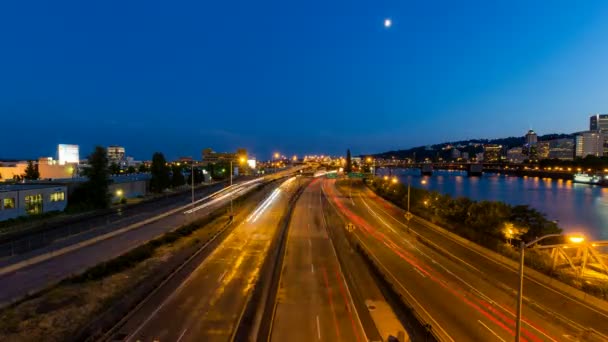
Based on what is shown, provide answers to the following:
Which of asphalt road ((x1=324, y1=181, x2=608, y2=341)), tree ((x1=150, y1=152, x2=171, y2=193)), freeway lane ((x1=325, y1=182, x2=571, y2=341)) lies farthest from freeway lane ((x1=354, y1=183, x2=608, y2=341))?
tree ((x1=150, y1=152, x2=171, y2=193))

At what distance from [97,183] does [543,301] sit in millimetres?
57150

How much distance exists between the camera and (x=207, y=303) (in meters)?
21.0

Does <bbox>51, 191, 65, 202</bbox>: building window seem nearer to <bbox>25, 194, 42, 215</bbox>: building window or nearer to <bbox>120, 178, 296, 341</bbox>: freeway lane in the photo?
<bbox>25, 194, 42, 215</bbox>: building window

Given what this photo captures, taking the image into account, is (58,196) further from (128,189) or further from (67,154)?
(67,154)

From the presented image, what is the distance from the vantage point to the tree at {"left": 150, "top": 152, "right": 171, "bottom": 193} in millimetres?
75744

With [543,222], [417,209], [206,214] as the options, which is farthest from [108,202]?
[543,222]

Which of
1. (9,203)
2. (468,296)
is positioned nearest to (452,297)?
(468,296)

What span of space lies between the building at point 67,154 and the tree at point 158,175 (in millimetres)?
41435

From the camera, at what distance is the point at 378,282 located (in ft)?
82.8

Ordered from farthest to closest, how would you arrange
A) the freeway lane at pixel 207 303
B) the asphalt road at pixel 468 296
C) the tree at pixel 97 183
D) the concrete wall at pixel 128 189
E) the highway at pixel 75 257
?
the concrete wall at pixel 128 189 → the tree at pixel 97 183 → the highway at pixel 75 257 → the asphalt road at pixel 468 296 → the freeway lane at pixel 207 303

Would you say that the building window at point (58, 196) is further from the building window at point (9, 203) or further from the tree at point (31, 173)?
the tree at point (31, 173)

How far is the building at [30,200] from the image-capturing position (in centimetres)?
4091

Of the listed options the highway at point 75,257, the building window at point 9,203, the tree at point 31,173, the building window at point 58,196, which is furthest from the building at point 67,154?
the highway at point 75,257

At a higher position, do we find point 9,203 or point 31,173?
point 31,173
